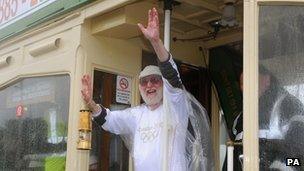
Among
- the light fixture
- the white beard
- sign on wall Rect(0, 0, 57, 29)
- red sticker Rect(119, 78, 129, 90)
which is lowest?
the white beard

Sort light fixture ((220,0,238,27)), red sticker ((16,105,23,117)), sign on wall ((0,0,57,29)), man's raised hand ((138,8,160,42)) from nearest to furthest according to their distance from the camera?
man's raised hand ((138,8,160,42)), light fixture ((220,0,238,27)), sign on wall ((0,0,57,29)), red sticker ((16,105,23,117))

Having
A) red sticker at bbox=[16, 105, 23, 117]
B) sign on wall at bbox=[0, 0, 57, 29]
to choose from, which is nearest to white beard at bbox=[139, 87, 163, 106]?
sign on wall at bbox=[0, 0, 57, 29]

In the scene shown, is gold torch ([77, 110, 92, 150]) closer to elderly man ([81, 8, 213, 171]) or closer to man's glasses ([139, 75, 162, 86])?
elderly man ([81, 8, 213, 171])

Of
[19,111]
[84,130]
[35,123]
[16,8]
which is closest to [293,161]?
[84,130]

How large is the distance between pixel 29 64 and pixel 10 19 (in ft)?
1.82

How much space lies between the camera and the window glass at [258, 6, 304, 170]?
94.7 inches

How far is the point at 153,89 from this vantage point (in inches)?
130

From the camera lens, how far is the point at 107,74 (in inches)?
141

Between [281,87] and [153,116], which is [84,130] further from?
[281,87]

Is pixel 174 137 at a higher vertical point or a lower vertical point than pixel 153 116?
lower

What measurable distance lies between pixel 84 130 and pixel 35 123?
A: 73cm

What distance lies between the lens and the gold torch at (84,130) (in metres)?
3.28

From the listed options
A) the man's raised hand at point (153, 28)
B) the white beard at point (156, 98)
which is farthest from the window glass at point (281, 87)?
the white beard at point (156, 98)

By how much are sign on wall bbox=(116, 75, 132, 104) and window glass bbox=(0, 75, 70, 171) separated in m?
0.33
